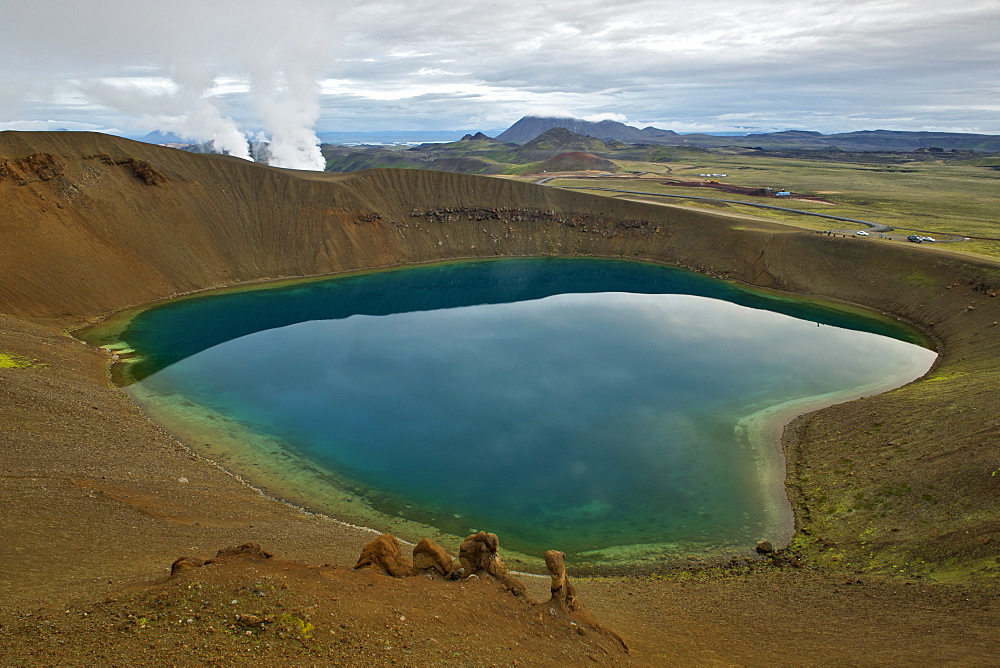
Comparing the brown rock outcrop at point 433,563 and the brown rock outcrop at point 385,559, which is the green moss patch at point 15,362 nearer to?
the brown rock outcrop at point 385,559

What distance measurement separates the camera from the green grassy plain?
86.8 metres

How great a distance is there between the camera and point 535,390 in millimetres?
38812

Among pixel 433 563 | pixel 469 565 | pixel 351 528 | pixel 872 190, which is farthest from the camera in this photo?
pixel 872 190

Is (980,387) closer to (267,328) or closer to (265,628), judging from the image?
(265,628)

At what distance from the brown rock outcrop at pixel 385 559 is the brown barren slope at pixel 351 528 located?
102cm

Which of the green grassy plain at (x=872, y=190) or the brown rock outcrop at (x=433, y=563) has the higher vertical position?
the green grassy plain at (x=872, y=190)

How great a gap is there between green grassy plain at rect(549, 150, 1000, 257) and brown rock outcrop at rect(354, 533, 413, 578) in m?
74.4

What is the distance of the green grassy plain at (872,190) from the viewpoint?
86.8 m

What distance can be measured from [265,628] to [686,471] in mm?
22549

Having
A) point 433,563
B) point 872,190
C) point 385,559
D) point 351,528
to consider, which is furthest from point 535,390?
point 872,190

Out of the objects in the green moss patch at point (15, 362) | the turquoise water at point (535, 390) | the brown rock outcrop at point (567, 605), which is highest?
the green moss patch at point (15, 362)

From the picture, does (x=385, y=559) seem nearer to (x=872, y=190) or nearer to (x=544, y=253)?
(x=544, y=253)

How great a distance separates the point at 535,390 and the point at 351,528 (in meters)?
17.2

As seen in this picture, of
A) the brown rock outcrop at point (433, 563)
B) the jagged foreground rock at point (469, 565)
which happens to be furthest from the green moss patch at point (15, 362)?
the brown rock outcrop at point (433, 563)
